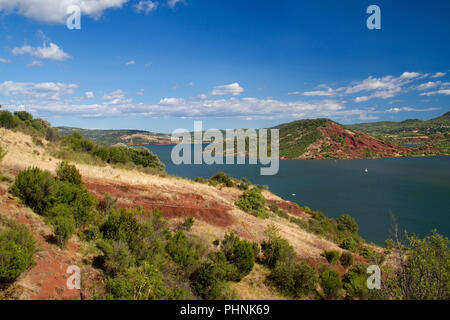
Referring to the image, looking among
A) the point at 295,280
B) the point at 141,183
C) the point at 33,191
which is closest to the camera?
the point at 33,191

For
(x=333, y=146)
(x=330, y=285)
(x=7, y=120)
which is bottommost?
(x=330, y=285)

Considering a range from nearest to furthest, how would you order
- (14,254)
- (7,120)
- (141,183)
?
(14,254), (141,183), (7,120)

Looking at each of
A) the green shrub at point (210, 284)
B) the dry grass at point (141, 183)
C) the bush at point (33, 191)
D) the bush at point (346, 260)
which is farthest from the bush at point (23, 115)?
the bush at point (346, 260)

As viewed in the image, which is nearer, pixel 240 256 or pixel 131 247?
pixel 131 247

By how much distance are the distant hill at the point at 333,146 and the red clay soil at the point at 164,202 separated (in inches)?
4041

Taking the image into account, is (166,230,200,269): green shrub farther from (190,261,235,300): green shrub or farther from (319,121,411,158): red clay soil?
(319,121,411,158): red clay soil

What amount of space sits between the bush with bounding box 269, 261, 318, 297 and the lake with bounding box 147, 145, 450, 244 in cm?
1597

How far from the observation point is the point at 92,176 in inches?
657

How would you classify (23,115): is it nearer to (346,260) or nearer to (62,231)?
(62,231)

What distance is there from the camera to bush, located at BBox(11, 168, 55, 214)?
9.56 m

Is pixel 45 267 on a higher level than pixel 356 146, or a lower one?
lower

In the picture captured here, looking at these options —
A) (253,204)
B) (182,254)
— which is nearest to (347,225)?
(253,204)

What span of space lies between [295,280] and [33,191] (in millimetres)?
11133

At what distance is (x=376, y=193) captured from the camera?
55.4m
